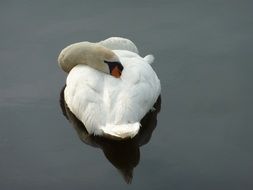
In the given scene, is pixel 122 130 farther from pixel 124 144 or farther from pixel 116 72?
pixel 116 72

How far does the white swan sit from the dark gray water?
0.29 m

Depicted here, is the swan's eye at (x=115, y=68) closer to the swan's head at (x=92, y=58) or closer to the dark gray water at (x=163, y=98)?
the swan's head at (x=92, y=58)

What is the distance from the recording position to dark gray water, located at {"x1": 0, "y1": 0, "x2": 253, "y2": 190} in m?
6.57

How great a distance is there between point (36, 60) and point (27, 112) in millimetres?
1019

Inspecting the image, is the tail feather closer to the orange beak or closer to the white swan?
the white swan

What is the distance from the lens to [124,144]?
271 inches

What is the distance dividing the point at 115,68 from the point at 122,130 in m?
0.95

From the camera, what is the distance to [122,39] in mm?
8031

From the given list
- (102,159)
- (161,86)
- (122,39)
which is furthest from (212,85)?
(102,159)

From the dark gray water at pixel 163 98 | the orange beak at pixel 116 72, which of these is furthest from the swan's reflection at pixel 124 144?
the orange beak at pixel 116 72

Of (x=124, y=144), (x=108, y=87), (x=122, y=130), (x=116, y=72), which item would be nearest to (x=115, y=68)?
(x=116, y=72)

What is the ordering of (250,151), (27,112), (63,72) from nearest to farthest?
(250,151) → (27,112) → (63,72)

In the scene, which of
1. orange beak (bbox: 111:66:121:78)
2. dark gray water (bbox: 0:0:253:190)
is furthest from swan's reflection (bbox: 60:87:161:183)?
orange beak (bbox: 111:66:121:78)

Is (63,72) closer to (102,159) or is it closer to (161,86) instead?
(161,86)
